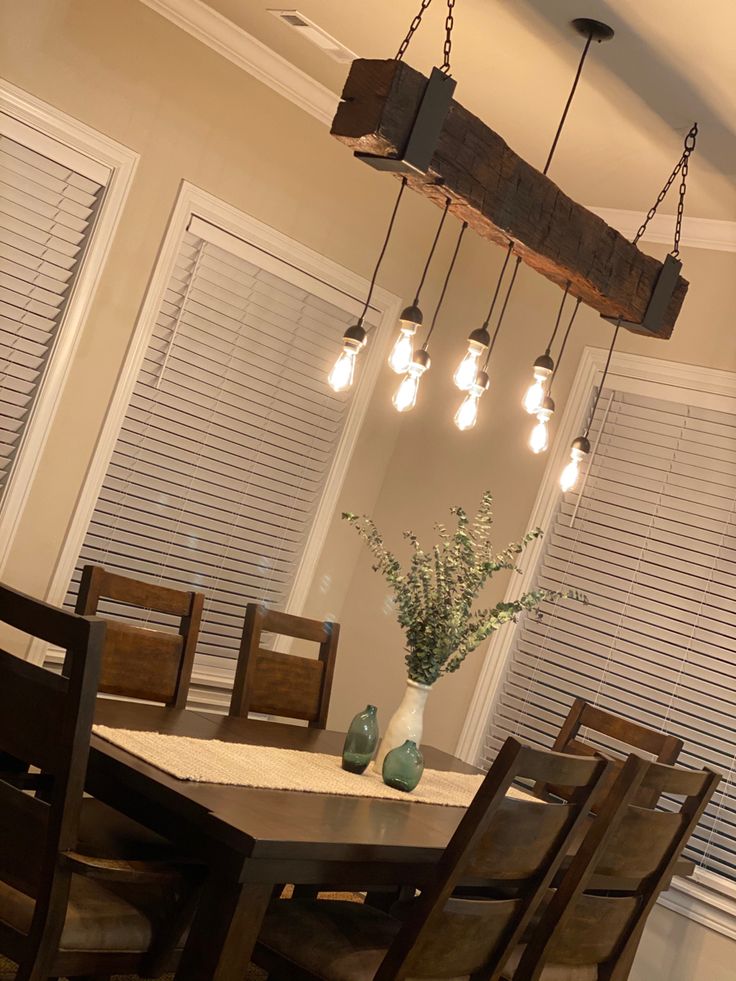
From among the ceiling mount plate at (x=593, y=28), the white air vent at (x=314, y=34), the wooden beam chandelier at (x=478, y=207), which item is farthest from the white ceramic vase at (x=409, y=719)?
the white air vent at (x=314, y=34)

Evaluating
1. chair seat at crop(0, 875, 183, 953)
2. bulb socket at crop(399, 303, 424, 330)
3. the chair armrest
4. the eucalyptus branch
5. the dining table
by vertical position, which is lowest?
chair seat at crop(0, 875, 183, 953)

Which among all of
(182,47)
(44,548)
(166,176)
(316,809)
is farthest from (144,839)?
(182,47)

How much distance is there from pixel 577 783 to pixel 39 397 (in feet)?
7.68

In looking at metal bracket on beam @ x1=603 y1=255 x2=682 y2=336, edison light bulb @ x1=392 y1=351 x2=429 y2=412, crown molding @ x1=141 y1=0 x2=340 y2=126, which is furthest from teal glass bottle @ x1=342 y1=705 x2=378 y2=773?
crown molding @ x1=141 y1=0 x2=340 y2=126

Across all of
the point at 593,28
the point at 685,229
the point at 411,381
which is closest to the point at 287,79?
the point at 593,28

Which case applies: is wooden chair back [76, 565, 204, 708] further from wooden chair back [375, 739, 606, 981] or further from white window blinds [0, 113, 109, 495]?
wooden chair back [375, 739, 606, 981]

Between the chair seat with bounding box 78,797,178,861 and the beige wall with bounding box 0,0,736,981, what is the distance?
55.8 inches

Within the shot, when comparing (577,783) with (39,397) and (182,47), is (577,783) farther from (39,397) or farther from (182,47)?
(182,47)

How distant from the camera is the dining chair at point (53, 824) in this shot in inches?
79.4

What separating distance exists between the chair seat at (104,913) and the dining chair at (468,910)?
353mm

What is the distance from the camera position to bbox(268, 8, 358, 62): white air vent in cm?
390

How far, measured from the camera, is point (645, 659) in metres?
4.41

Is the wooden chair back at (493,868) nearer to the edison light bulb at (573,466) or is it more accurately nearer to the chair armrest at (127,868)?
the chair armrest at (127,868)

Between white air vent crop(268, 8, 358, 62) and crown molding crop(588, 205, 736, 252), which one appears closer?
white air vent crop(268, 8, 358, 62)
